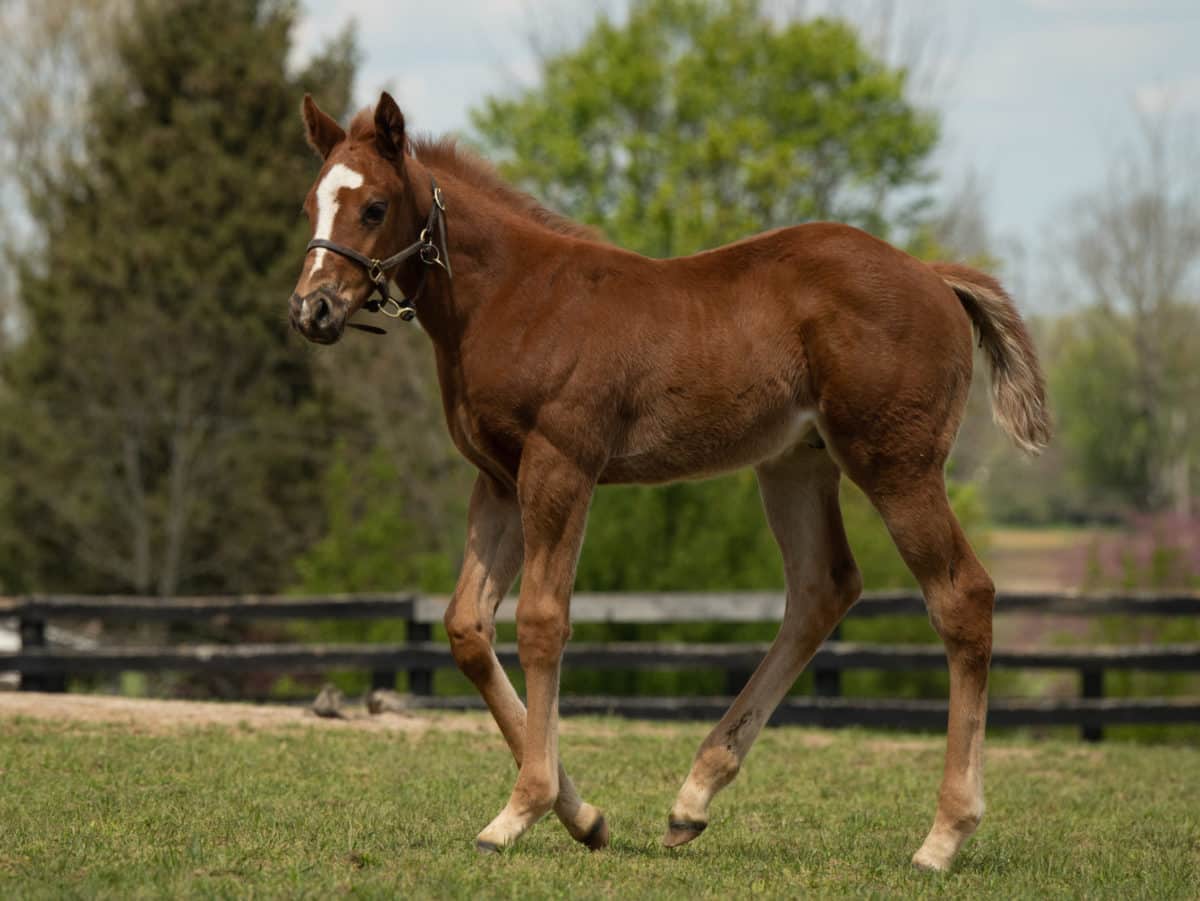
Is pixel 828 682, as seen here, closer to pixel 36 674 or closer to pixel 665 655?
pixel 665 655

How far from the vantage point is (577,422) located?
217 inches

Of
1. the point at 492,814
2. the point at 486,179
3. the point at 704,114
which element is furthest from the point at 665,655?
the point at 704,114

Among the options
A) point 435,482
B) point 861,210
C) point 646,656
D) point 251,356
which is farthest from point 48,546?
point 861,210

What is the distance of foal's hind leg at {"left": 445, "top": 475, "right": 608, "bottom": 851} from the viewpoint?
5623mm

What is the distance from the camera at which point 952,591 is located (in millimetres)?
5691

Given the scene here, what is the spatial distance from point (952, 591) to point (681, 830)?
1.38 meters

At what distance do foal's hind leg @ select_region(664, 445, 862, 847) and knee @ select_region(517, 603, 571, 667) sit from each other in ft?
2.89

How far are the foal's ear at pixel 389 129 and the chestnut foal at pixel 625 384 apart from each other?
11mm

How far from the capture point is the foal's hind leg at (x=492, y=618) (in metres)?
5.62

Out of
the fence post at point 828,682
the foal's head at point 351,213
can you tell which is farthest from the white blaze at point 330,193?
the fence post at point 828,682

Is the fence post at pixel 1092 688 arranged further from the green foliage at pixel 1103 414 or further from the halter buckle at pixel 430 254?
the green foliage at pixel 1103 414

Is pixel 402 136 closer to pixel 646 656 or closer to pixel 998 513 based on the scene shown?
pixel 646 656

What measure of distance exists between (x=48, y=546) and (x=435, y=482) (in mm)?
6159

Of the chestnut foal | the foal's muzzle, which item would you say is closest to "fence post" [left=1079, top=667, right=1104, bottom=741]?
the chestnut foal
